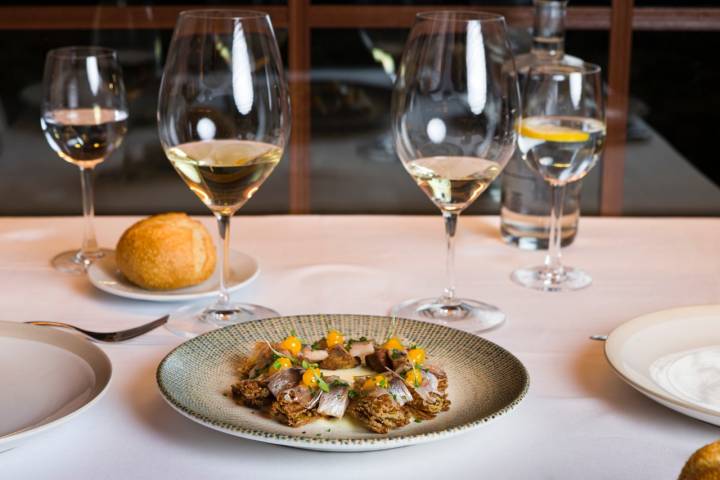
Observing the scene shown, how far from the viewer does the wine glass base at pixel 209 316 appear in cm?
91

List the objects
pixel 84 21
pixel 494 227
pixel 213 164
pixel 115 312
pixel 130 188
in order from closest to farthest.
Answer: pixel 213 164 → pixel 115 312 → pixel 494 227 → pixel 84 21 → pixel 130 188

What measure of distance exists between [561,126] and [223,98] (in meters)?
0.39

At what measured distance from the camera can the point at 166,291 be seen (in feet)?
3.28

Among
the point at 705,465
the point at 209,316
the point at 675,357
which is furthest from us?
the point at 209,316

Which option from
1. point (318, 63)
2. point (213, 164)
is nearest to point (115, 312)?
point (213, 164)

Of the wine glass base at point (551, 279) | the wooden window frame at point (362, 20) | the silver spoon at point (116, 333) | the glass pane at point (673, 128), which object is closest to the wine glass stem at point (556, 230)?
the wine glass base at point (551, 279)

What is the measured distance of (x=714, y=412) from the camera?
677 mm

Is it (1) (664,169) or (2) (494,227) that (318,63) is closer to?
(1) (664,169)

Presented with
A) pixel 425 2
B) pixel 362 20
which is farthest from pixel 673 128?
pixel 362 20

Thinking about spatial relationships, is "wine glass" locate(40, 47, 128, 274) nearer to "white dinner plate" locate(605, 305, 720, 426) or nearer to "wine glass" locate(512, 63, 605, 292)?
"wine glass" locate(512, 63, 605, 292)

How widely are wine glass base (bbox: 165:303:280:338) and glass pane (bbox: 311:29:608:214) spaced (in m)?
1.87

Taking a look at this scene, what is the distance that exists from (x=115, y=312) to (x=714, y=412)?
1.82 feet

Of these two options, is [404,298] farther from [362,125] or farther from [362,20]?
[362,125]

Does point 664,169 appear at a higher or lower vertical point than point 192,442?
lower
